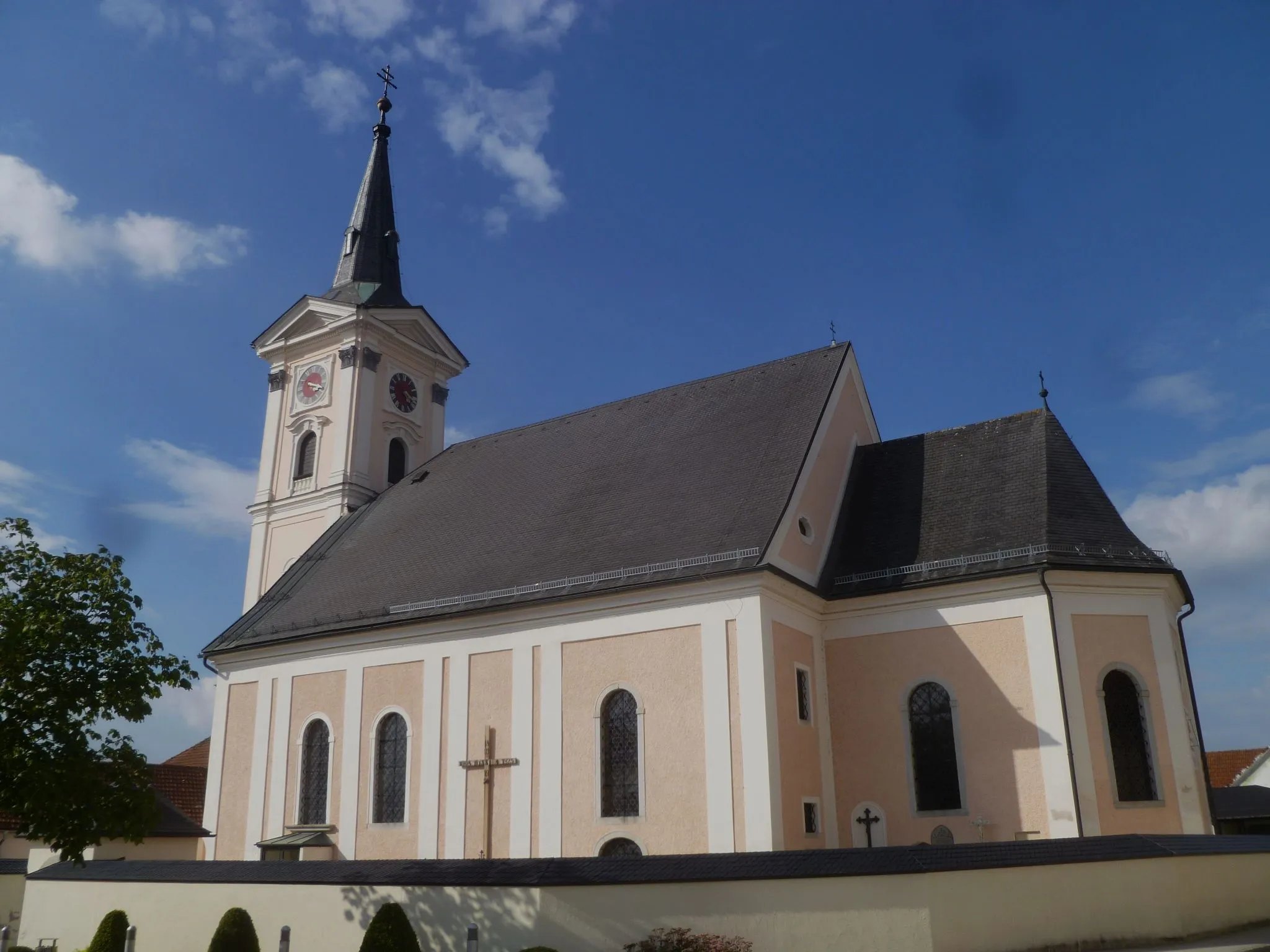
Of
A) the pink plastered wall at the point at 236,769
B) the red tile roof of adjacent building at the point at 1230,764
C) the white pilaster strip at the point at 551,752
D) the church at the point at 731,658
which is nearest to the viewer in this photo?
the church at the point at 731,658

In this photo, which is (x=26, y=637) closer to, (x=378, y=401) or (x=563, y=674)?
(x=563, y=674)

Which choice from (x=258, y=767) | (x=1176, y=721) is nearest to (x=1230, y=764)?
(x=1176, y=721)

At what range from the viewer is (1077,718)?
703 inches

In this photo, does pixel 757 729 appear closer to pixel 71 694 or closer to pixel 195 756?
pixel 71 694

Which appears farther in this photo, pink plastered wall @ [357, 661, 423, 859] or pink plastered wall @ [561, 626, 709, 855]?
pink plastered wall @ [357, 661, 423, 859]

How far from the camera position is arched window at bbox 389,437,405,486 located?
104 ft

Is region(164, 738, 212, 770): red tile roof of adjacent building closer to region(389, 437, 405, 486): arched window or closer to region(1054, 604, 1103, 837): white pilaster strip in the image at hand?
region(389, 437, 405, 486): arched window

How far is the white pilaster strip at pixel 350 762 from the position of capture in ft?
72.6

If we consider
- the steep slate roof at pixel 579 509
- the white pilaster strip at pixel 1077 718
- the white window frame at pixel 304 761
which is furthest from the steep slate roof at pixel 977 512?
the white window frame at pixel 304 761

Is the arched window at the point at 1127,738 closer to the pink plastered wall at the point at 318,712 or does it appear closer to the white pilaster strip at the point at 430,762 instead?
the white pilaster strip at the point at 430,762

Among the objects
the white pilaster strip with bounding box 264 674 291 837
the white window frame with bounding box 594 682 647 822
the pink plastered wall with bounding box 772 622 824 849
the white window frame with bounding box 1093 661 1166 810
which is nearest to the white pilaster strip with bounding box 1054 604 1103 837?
the white window frame with bounding box 1093 661 1166 810

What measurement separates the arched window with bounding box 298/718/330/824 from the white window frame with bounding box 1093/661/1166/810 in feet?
51.0

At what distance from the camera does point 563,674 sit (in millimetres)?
20406

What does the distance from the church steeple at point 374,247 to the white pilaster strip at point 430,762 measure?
13.9 meters
